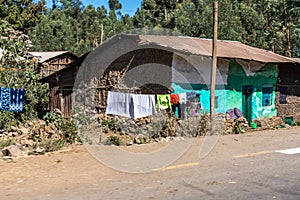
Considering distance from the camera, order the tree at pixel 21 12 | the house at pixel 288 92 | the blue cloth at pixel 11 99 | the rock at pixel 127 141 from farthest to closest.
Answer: the tree at pixel 21 12 → the house at pixel 288 92 → the blue cloth at pixel 11 99 → the rock at pixel 127 141

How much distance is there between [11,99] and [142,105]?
17.2ft

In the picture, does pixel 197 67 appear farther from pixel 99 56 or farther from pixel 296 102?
pixel 296 102

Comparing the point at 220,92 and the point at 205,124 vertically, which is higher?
the point at 220,92

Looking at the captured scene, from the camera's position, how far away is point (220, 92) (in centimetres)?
1705

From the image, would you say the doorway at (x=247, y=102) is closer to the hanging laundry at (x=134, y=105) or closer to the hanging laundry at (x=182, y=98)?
the hanging laundry at (x=182, y=98)

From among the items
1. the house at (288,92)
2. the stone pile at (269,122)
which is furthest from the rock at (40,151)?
the house at (288,92)

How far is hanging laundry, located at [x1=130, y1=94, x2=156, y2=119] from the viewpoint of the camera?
14.3m

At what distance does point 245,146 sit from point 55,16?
5142 centimetres

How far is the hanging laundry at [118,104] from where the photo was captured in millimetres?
14783

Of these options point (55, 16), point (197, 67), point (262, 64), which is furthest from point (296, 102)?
point (55, 16)

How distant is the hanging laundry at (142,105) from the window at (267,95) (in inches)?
295

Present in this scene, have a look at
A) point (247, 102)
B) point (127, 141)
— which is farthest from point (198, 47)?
point (127, 141)

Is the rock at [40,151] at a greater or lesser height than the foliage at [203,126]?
lesser

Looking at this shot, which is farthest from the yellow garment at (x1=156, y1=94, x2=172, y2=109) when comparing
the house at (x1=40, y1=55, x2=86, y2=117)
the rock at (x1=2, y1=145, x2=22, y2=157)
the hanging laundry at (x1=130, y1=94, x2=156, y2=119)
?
the house at (x1=40, y1=55, x2=86, y2=117)
